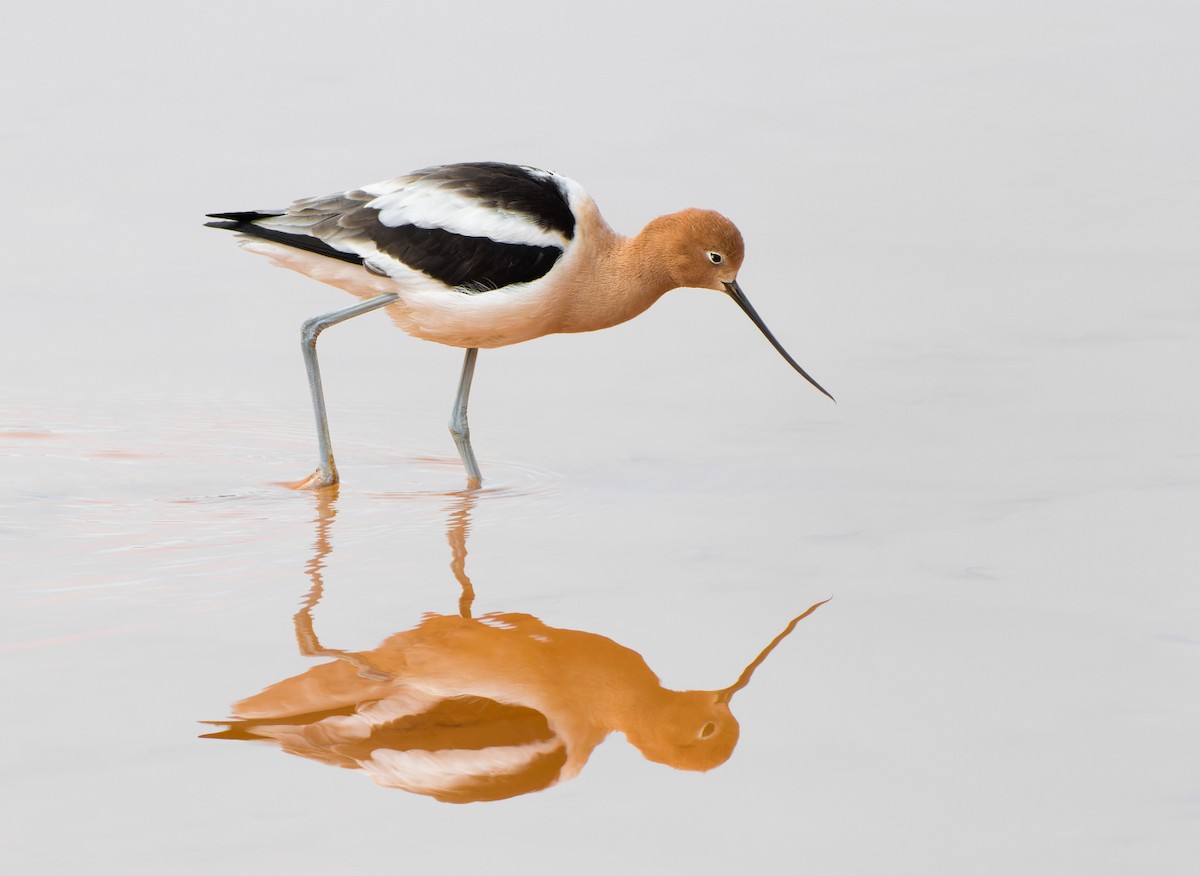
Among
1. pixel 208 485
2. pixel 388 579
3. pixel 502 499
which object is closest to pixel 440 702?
pixel 388 579

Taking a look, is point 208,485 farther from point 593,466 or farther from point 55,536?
point 593,466

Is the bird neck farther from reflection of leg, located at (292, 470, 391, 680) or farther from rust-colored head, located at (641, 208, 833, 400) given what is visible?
reflection of leg, located at (292, 470, 391, 680)

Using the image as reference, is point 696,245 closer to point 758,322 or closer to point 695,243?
point 695,243

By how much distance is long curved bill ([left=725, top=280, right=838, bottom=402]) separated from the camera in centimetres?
772

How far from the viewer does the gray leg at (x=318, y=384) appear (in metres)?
7.56

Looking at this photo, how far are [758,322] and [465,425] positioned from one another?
4.61 ft

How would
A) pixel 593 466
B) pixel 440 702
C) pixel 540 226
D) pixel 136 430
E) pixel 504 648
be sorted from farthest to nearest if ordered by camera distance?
1. pixel 136 430
2. pixel 593 466
3. pixel 540 226
4. pixel 504 648
5. pixel 440 702

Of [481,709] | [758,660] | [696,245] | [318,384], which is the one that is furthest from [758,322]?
[481,709]

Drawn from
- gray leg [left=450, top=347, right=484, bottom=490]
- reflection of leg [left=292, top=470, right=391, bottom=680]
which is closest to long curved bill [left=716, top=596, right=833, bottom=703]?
reflection of leg [left=292, top=470, right=391, bottom=680]

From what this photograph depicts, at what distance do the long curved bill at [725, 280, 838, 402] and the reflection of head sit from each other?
2.97 meters

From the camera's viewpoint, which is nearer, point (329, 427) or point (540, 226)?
point (540, 226)

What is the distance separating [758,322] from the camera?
7891 mm

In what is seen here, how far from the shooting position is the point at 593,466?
7.62 m

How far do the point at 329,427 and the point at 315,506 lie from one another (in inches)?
43.2
